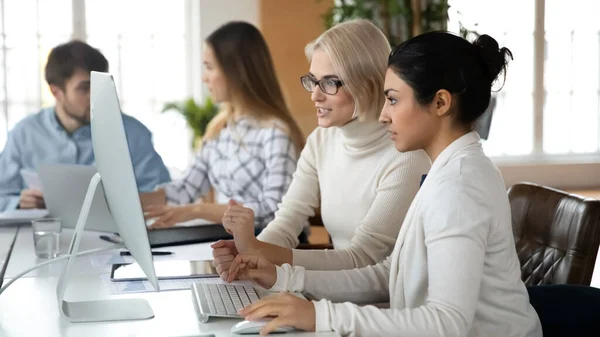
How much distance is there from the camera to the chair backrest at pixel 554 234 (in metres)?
2.19

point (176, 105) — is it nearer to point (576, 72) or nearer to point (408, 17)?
point (408, 17)

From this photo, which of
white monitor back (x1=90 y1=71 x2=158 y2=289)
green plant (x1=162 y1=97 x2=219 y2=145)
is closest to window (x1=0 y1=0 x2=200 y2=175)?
green plant (x1=162 y1=97 x2=219 y2=145)

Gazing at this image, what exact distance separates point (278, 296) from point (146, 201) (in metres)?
1.95

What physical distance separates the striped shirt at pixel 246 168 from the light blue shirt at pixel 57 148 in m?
0.17

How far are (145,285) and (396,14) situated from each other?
5.60 metres

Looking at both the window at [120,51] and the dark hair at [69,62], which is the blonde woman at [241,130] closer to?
the dark hair at [69,62]

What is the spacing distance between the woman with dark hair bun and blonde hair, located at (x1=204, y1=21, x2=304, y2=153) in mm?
1757

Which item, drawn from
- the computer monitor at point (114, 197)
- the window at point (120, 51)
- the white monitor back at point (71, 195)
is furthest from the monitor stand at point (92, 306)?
the window at point (120, 51)

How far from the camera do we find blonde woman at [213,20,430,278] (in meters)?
2.37

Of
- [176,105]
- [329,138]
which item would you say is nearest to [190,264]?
[329,138]

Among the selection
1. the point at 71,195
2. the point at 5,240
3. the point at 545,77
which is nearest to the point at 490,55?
the point at 71,195

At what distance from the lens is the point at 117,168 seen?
1.62 m

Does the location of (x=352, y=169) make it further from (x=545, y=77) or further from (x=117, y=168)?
(x=545, y=77)

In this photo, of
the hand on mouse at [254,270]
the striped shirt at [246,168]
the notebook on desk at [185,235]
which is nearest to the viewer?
the hand on mouse at [254,270]
